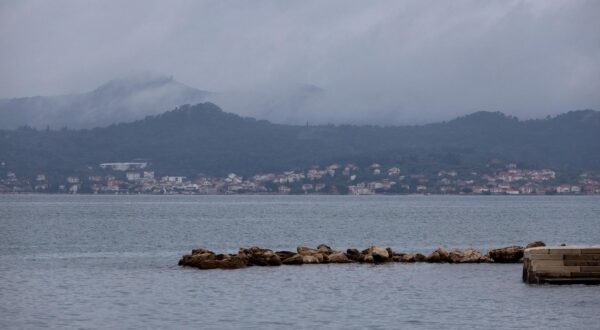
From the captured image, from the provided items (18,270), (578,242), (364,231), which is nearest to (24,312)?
(18,270)

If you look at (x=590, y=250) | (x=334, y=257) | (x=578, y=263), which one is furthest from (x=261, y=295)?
(x=334, y=257)

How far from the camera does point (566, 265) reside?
44.3 metres

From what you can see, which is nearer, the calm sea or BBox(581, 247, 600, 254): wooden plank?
the calm sea

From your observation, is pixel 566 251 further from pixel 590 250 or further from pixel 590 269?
pixel 590 269

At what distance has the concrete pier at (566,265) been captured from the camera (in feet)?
145

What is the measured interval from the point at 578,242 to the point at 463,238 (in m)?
10.2

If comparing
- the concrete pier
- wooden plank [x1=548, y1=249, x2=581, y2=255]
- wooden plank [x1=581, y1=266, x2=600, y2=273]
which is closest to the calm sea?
the concrete pier

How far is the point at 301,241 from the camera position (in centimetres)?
8600

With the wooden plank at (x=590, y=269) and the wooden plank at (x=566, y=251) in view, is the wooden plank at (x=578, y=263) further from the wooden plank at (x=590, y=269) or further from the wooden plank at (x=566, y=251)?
the wooden plank at (x=566, y=251)

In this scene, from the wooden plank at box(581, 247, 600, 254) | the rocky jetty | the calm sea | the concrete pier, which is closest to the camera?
the calm sea

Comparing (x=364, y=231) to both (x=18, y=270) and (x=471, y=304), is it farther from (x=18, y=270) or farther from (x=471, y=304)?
(x=471, y=304)

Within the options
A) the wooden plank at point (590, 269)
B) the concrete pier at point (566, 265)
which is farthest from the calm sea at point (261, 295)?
the wooden plank at point (590, 269)

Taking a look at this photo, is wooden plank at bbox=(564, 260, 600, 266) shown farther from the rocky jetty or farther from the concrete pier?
the rocky jetty

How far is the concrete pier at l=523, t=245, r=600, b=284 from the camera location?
44.2 meters
